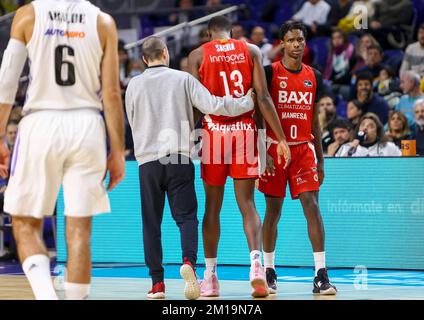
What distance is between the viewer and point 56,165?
5219 mm

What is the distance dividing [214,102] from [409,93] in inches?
247

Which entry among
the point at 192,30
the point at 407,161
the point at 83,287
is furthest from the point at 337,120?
the point at 83,287

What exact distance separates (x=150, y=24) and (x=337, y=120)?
274 inches

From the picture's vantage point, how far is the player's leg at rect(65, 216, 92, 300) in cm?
521

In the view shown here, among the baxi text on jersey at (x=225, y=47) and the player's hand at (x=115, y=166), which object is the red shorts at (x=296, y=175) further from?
the player's hand at (x=115, y=166)

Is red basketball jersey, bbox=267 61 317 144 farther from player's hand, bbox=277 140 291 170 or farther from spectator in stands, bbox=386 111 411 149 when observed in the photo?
spectator in stands, bbox=386 111 411 149

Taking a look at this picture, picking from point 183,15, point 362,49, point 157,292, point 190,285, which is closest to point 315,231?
point 190,285

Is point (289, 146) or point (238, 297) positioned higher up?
point (289, 146)

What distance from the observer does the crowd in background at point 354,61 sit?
11.2 metres

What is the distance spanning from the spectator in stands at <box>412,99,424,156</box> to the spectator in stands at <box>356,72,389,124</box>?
3.90 feet

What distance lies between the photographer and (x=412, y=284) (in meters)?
8.64

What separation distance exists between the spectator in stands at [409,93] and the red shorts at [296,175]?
5221mm

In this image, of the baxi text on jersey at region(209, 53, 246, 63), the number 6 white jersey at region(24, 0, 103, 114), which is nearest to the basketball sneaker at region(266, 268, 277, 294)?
the baxi text on jersey at region(209, 53, 246, 63)
